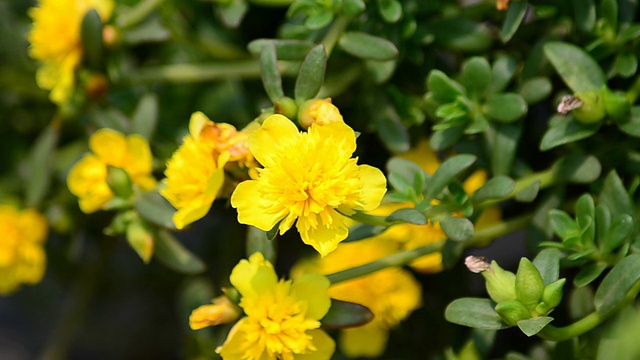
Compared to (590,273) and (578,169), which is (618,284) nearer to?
(590,273)

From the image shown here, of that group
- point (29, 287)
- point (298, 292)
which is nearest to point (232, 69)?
point (298, 292)

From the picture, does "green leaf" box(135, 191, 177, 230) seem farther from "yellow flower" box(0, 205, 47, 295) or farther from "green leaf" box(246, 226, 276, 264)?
"yellow flower" box(0, 205, 47, 295)

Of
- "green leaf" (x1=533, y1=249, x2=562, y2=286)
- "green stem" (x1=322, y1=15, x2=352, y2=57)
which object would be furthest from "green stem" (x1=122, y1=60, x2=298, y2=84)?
"green leaf" (x1=533, y1=249, x2=562, y2=286)

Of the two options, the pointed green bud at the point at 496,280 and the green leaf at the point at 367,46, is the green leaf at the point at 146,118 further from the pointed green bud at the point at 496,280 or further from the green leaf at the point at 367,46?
the pointed green bud at the point at 496,280

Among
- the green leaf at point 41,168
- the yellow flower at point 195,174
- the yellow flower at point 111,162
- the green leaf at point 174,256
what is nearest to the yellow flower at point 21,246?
the green leaf at point 41,168

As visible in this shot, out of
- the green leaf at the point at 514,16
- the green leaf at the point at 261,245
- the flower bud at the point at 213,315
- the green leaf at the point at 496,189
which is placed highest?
the green leaf at the point at 514,16

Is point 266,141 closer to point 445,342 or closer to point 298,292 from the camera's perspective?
point 298,292

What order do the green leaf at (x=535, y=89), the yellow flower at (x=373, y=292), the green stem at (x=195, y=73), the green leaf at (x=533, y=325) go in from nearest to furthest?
the green leaf at (x=533, y=325), the green leaf at (x=535, y=89), the yellow flower at (x=373, y=292), the green stem at (x=195, y=73)
